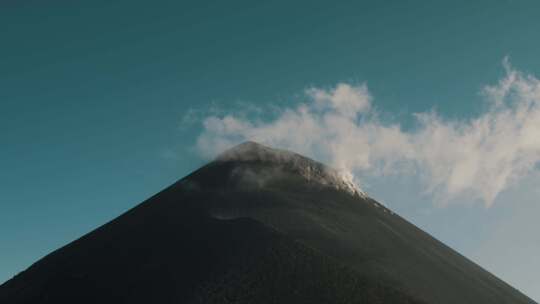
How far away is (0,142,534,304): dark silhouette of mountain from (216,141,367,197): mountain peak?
3.06 meters

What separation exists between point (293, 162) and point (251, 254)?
62.5 metres

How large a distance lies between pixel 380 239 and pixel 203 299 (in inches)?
1903

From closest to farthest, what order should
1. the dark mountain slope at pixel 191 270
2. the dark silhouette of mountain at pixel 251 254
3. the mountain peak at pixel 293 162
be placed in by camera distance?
the dark mountain slope at pixel 191 270
the dark silhouette of mountain at pixel 251 254
the mountain peak at pixel 293 162

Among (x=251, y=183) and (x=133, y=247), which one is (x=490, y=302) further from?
(x=133, y=247)

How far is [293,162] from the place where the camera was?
14712cm

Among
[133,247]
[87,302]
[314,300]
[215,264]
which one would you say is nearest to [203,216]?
[133,247]

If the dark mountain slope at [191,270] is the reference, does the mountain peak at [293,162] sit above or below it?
above

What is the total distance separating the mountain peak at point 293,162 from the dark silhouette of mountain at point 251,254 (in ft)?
10.0

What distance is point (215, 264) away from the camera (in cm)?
8625

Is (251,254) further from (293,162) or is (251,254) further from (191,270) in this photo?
(293,162)

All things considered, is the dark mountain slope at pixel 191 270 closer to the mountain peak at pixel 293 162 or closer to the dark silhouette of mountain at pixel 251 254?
the dark silhouette of mountain at pixel 251 254

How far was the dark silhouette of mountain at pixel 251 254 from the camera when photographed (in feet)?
262

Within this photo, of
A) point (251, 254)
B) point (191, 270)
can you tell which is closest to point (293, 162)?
point (251, 254)

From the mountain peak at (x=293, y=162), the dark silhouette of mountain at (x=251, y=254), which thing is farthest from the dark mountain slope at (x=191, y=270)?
the mountain peak at (x=293, y=162)
